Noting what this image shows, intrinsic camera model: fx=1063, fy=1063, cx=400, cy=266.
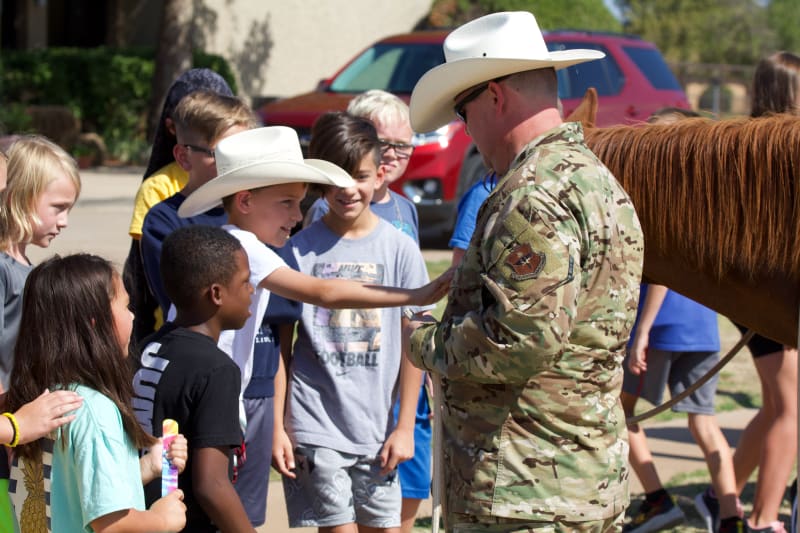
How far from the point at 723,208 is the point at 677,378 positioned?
2.20m

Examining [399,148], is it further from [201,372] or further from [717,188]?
[201,372]

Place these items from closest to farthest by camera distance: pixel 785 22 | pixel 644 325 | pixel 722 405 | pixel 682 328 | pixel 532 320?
pixel 532 320 → pixel 644 325 → pixel 682 328 → pixel 722 405 → pixel 785 22

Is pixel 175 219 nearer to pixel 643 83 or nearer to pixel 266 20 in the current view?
pixel 643 83

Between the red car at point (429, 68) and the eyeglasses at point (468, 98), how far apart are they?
8240 millimetres

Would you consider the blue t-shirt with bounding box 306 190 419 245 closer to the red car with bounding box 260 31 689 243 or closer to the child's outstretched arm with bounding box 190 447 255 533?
the child's outstretched arm with bounding box 190 447 255 533

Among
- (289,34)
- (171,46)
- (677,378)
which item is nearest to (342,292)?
(677,378)

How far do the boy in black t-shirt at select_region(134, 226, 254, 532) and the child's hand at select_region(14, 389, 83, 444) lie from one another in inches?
14.5

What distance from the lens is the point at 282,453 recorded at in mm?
3781

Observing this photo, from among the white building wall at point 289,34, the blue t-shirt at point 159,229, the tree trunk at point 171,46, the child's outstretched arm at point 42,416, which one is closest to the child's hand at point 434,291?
the blue t-shirt at point 159,229

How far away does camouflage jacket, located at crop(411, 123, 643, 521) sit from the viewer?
240 cm

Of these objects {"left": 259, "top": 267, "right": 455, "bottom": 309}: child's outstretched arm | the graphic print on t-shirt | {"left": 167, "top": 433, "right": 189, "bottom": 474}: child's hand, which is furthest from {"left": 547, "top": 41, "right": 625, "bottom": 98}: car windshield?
{"left": 167, "top": 433, "right": 189, "bottom": 474}: child's hand

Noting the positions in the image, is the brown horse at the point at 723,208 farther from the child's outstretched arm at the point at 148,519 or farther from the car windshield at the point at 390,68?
the car windshield at the point at 390,68

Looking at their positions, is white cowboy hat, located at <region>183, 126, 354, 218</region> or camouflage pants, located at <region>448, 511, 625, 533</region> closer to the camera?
camouflage pants, located at <region>448, 511, 625, 533</region>

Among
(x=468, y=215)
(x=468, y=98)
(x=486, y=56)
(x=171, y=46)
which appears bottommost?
(x=171, y=46)
